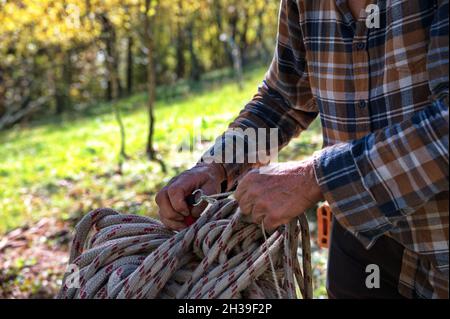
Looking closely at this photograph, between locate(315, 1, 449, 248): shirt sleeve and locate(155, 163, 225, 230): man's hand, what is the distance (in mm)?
442

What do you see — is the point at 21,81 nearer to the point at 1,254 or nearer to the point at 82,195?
the point at 82,195

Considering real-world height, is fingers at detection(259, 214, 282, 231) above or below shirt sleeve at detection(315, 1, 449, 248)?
below

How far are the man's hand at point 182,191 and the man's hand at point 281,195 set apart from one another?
0.28 m

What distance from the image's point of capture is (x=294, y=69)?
1.83m

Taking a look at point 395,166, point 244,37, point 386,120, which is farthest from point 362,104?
point 244,37

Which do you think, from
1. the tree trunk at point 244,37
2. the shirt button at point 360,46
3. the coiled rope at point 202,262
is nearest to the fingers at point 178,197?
the coiled rope at point 202,262

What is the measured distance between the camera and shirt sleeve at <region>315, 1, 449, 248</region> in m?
1.18

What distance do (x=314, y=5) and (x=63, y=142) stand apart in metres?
12.4

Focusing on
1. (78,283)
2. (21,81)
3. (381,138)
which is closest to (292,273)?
(381,138)

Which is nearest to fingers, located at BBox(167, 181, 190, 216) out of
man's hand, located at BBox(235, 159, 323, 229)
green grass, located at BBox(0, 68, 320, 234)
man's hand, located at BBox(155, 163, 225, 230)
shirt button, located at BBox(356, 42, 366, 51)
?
man's hand, located at BBox(155, 163, 225, 230)

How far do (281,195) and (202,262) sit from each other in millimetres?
239

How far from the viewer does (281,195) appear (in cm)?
132

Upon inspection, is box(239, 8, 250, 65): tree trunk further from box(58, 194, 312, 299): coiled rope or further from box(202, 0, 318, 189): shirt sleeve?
box(58, 194, 312, 299): coiled rope

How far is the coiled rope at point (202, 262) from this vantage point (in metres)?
1.27
